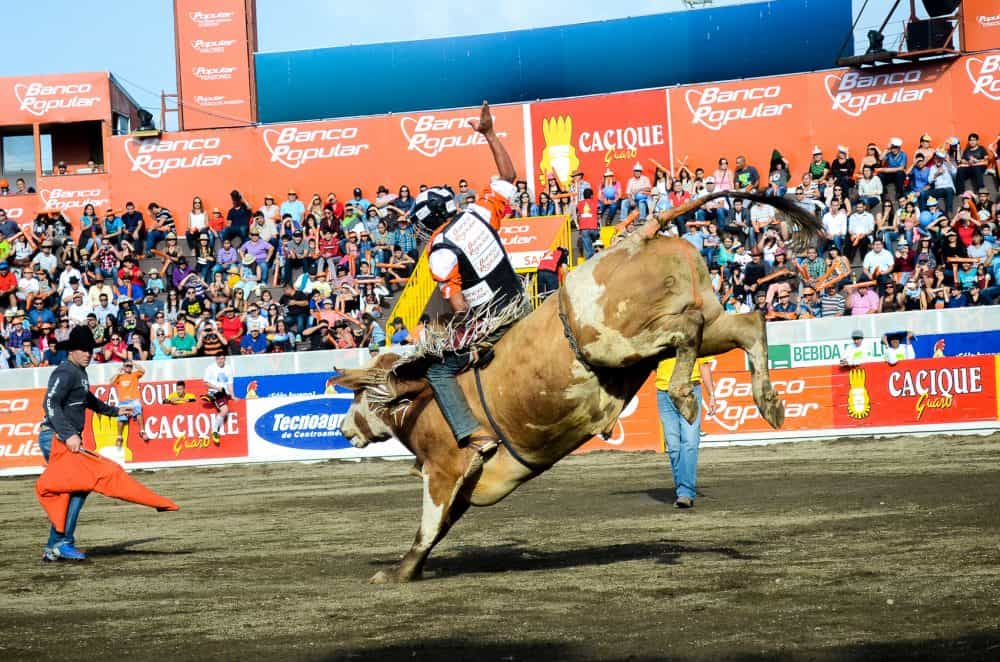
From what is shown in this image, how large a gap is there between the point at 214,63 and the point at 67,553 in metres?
27.7

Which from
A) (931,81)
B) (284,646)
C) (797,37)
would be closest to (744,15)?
(797,37)

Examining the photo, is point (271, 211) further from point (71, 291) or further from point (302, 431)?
point (302, 431)

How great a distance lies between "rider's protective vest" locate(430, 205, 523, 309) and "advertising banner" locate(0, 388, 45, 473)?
16107 mm

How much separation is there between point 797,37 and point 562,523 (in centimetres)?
2614

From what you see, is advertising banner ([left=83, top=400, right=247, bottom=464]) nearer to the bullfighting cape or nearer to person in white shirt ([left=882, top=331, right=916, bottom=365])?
the bullfighting cape

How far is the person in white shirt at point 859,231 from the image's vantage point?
79.7ft

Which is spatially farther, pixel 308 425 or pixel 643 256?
pixel 308 425

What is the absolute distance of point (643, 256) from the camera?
24.9 ft

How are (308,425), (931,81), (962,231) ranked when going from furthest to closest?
(931,81)
(962,231)
(308,425)

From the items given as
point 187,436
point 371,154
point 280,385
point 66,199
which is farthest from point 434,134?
point 187,436

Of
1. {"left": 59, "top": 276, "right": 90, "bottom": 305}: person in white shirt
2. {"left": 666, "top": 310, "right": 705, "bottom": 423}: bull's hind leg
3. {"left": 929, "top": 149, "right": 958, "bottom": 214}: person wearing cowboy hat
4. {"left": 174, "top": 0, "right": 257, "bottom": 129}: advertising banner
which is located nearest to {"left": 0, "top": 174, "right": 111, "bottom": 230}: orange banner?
{"left": 174, "top": 0, "right": 257, "bottom": 129}: advertising banner

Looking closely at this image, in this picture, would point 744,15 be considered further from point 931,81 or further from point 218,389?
point 218,389

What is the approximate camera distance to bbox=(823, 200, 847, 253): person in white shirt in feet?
79.8

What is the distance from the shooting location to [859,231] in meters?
24.3
